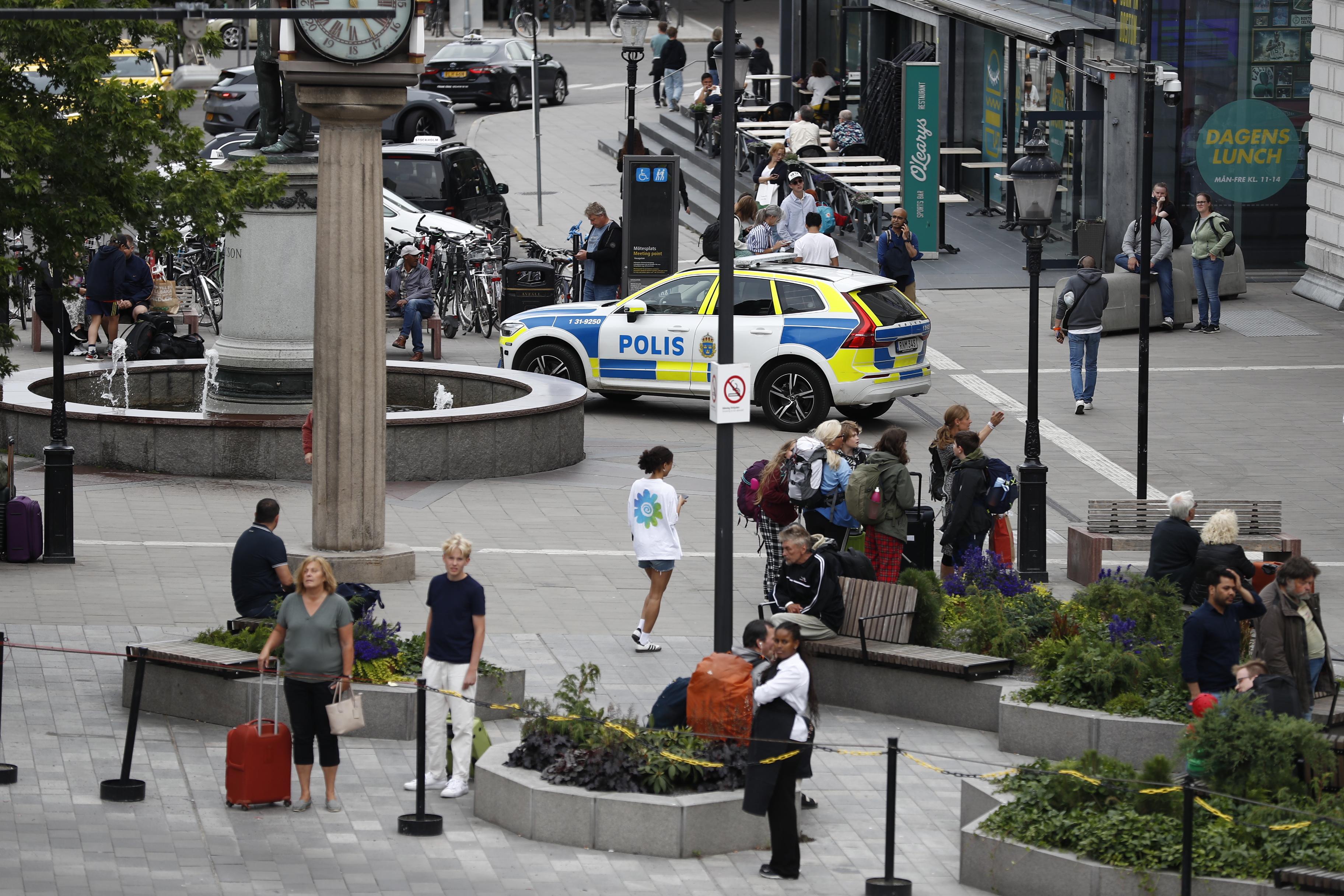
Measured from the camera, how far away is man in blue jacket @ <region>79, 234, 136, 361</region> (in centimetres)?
2581

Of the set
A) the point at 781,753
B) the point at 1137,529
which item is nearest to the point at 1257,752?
the point at 781,753

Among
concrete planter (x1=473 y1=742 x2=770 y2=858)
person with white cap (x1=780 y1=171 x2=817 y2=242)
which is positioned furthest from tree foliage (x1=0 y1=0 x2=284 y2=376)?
person with white cap (x1=780 y1=171 x2=817 y2=242)

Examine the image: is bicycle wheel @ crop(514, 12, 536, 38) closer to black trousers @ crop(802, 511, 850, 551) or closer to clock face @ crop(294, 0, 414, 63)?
clock face @ crop(294, 0, 414, 63)

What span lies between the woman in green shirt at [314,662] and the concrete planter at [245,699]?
0.73m

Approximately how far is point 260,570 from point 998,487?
5849mm

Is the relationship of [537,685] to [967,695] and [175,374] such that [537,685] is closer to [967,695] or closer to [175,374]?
[967,695]

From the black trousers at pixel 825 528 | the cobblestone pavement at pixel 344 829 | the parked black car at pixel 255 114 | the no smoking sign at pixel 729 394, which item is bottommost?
the cobblestone pavement at pixel 344 829

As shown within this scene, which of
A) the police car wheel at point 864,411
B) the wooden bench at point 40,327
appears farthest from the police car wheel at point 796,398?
the wooden bench at point 40,327

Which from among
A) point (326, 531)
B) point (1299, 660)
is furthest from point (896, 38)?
point (1299, 660)

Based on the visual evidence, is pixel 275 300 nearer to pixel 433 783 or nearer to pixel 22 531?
pixel 22 531

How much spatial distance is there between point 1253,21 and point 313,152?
52.2ft

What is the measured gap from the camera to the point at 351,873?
33.8ft

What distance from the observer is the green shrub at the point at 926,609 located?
13.4m

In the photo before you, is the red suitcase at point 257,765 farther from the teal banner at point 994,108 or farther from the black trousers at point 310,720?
the teal banner at point 994,108
